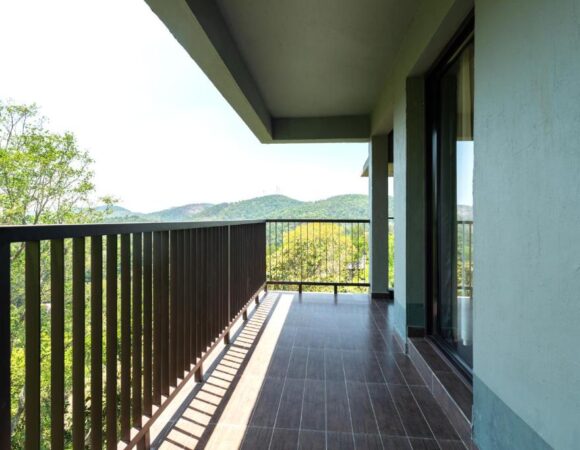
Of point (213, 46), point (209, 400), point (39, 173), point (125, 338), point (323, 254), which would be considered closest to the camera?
point (125, 338)

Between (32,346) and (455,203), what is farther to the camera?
(455,203)

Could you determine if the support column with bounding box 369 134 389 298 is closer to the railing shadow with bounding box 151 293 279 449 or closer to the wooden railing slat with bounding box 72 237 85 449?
the railing shadow with bounding box 151 293 279 449

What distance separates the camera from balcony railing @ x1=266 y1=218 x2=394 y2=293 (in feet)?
15.6

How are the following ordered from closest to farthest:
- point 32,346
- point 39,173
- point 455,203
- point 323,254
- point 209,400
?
point 32,346 < point 209,400 < point 455,203 < point 323,254 < point 39,173

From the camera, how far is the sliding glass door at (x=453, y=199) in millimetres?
1812

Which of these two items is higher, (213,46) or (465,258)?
(213,46)

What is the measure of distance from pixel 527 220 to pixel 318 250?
4.11m

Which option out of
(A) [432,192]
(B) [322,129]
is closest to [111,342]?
(A) [432,192]

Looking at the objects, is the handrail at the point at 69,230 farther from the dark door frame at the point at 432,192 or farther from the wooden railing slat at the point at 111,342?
the dark door frame at the point at 432,192

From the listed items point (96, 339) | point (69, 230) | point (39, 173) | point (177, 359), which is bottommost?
point (177, 359)

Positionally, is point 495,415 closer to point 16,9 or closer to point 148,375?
point 148,375

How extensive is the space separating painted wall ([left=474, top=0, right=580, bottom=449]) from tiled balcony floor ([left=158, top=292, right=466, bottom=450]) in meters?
0.39

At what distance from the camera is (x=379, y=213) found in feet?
14.0

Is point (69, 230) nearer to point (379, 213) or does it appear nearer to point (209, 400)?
point (209, 400)
